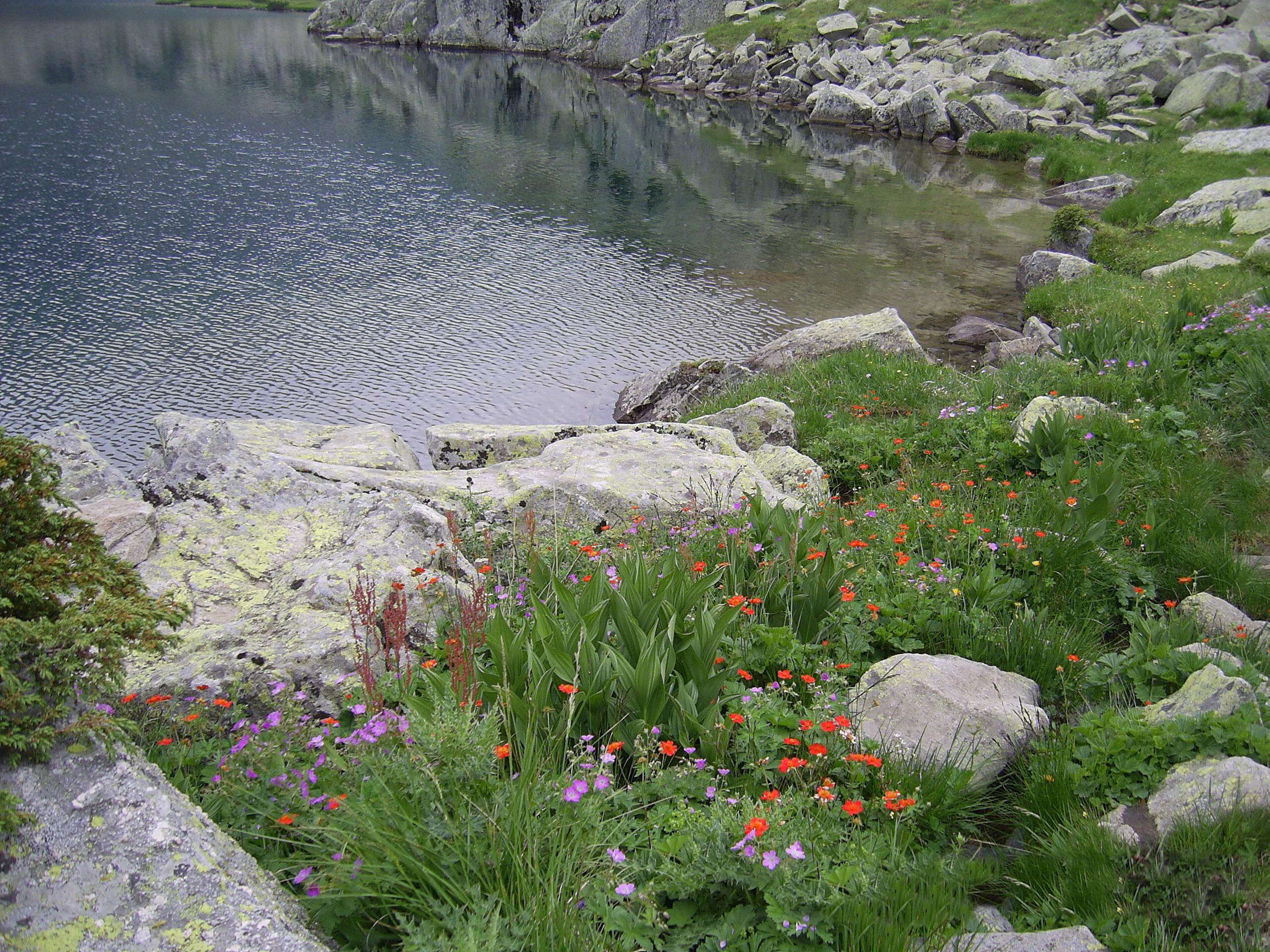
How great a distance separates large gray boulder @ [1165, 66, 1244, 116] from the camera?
3853 centimetres

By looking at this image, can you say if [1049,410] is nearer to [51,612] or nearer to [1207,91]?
[51,612]

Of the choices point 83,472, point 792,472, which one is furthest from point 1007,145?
point 83,472

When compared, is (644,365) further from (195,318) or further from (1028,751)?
(1028,751)

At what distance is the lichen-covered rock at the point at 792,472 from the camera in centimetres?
855

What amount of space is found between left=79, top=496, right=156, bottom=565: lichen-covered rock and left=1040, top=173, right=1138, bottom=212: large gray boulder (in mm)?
31167

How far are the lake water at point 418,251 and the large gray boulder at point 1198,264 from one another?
155 inches

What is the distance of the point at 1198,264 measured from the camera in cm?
1722

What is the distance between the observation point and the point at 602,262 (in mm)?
24797

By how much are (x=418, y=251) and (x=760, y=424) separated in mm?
17136

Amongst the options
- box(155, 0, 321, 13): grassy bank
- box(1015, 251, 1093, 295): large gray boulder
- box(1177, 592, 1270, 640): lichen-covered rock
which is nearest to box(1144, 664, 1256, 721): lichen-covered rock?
box(1177, 592, 1270, 640): lichen-covered rock

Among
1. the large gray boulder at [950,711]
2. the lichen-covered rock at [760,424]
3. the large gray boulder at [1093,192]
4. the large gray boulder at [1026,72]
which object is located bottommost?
the lichen-covered rock at [760,424]

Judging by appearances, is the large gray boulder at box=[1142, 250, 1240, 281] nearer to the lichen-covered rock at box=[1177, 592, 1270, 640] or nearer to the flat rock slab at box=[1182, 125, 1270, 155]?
the lichen-covered rock at box=[1177, 592, 1270, 640]

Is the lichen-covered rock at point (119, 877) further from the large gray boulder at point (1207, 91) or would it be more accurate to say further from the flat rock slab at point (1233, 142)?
the large gray boulder at point (1207, 91)

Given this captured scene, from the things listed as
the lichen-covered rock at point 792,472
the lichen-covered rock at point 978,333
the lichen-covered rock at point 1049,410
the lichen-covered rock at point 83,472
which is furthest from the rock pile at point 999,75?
the lichen-covered rock at point 83,472
